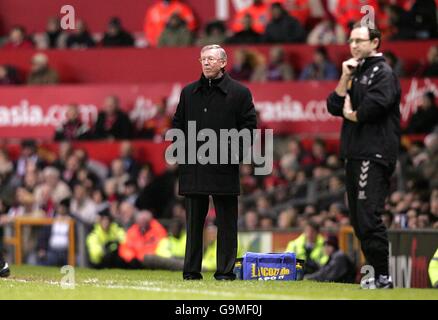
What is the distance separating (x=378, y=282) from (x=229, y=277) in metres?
1.72

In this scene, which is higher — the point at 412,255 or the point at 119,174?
the point at 119,174

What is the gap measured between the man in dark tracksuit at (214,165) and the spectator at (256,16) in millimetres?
12791

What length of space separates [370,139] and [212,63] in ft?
6.08

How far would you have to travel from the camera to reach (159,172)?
21.1 metres

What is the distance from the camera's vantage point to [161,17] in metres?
25.1

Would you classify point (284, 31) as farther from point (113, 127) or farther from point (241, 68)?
point (113, 127)

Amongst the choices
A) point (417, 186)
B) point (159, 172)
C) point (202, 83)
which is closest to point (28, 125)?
point (159, 172)

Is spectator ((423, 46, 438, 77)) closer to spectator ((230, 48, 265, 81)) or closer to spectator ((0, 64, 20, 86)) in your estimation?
spectator ((230, 48, 265, 81))

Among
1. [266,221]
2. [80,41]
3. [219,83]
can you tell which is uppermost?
[80,41]

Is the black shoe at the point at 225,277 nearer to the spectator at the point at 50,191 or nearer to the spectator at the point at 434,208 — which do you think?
the spectator at the point at 434,208

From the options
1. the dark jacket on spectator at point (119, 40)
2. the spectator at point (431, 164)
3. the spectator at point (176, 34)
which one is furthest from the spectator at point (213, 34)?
the spectator at point (431, 164)

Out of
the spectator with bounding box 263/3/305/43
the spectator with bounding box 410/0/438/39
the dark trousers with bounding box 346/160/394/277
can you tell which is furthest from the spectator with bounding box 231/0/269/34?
the dark trousers with bounding box 346/160/394/277

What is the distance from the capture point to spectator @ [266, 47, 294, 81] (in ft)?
72.3

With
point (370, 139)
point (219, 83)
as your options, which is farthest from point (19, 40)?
point (370, 139)
